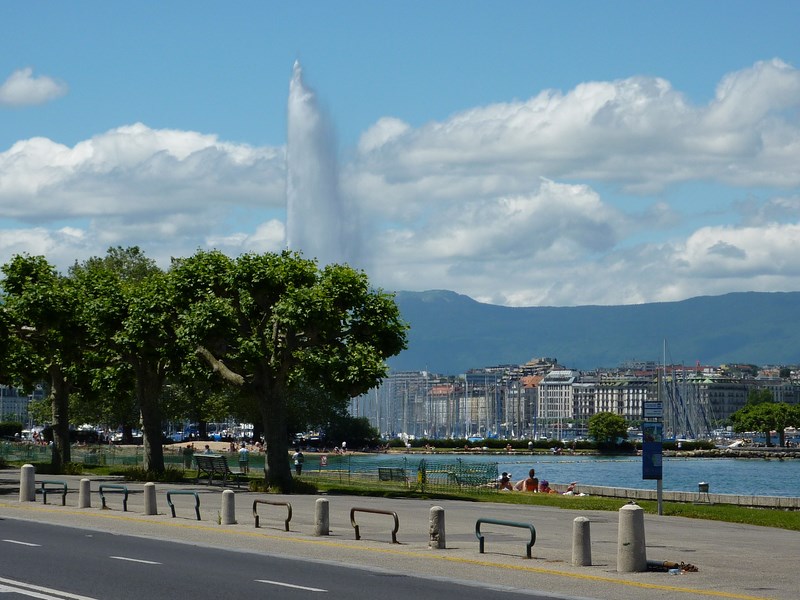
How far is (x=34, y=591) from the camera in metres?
18.8

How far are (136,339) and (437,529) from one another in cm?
2744

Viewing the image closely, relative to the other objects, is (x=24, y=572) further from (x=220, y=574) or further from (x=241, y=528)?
(x=241, y=528)

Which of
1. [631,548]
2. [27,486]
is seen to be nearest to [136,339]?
[27,486]

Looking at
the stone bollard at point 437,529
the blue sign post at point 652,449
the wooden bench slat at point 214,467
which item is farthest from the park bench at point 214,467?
the stone bollard at point 437,529

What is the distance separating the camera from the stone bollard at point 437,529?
1032 inches

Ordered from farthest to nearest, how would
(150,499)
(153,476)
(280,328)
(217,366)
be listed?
(153,476) → (217,366) → (280,328) → (150,499)

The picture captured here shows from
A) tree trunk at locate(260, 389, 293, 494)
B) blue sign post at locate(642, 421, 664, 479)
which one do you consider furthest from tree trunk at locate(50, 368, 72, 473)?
blue sign post at locate(642, 421, 664, 479)

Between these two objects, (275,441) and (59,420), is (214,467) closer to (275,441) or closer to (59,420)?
(275,441)

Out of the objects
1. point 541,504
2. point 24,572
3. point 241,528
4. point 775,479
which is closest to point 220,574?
point 24,572

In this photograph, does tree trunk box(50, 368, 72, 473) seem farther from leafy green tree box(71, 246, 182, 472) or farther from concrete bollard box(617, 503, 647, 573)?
concrete bollard box(617, 503, 647, 573)

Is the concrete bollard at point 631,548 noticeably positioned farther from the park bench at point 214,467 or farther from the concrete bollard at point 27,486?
the park bench at point 214,467

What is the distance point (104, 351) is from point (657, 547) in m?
35.3

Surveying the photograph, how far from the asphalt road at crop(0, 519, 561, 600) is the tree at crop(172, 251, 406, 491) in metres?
20.0

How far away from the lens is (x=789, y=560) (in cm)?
2494
